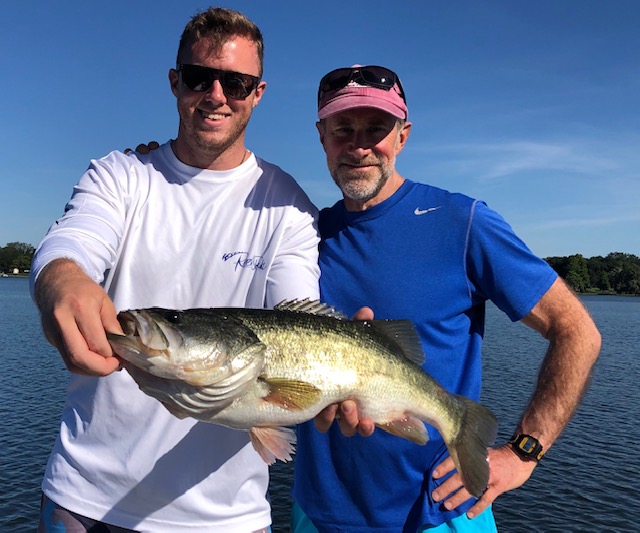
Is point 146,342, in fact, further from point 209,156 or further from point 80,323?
point 209,156

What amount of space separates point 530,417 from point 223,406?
7.79 feet

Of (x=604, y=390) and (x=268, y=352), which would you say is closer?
(x=268, y=352)

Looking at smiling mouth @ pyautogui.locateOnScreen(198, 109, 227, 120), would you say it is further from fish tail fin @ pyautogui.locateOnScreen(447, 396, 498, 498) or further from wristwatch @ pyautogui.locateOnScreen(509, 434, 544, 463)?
Answer: wristwatch @ pyautogui.locateOnScreen(509, 434, 544, 463)

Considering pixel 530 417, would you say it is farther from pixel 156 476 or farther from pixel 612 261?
pixel 612 261

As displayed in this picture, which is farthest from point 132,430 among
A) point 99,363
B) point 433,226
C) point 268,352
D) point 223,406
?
point 433,226

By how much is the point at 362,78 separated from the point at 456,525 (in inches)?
133

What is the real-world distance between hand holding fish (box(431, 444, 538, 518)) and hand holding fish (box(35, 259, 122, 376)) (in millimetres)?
2451

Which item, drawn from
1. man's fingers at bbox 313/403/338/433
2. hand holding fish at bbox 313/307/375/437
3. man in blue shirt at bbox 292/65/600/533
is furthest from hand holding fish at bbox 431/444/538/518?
man's fingers at bbox 313/403/338/433

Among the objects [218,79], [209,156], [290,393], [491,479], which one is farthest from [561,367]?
[218,79]

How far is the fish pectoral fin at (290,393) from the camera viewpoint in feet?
10.5

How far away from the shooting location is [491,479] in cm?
400

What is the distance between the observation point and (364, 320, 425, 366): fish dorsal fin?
11.8 feet

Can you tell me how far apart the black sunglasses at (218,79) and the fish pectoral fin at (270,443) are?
214 cm

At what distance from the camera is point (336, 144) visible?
4.56 metres
